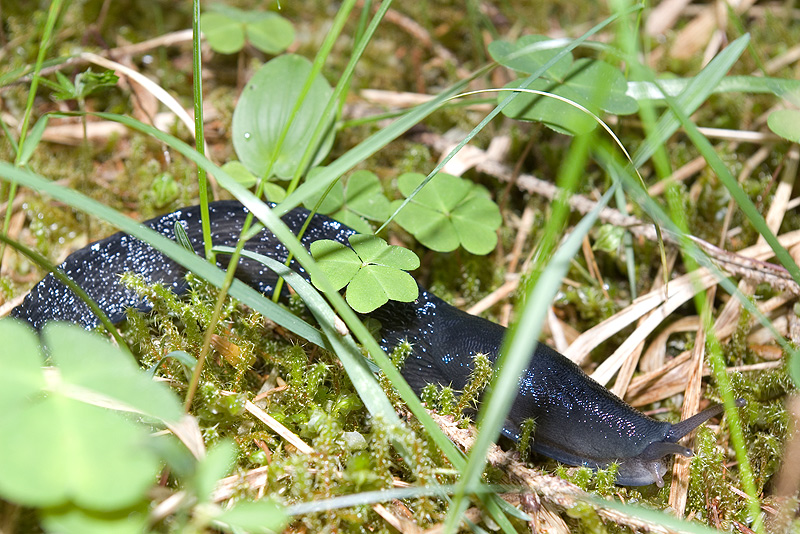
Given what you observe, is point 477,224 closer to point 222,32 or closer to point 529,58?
point 529,58

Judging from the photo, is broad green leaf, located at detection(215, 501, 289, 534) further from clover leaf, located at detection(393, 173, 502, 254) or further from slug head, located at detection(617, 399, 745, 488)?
clover leaf, located at detection(393, 173, 502, 254)

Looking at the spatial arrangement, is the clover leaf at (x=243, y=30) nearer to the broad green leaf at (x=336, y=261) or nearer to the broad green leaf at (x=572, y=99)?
the broad green leaf at (x=572, y=99)

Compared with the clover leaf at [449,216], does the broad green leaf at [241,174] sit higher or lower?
lower

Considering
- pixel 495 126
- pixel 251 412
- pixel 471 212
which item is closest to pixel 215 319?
pixel 251 412

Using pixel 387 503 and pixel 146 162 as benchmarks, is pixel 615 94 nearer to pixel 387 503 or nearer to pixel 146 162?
pixel 387 503

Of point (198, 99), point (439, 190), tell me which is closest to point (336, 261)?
point (198, 99)

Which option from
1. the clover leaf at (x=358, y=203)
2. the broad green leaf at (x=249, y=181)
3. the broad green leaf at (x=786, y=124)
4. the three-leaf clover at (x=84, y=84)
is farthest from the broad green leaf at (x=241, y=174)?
the broad green leaf at (x=786, y=124)
